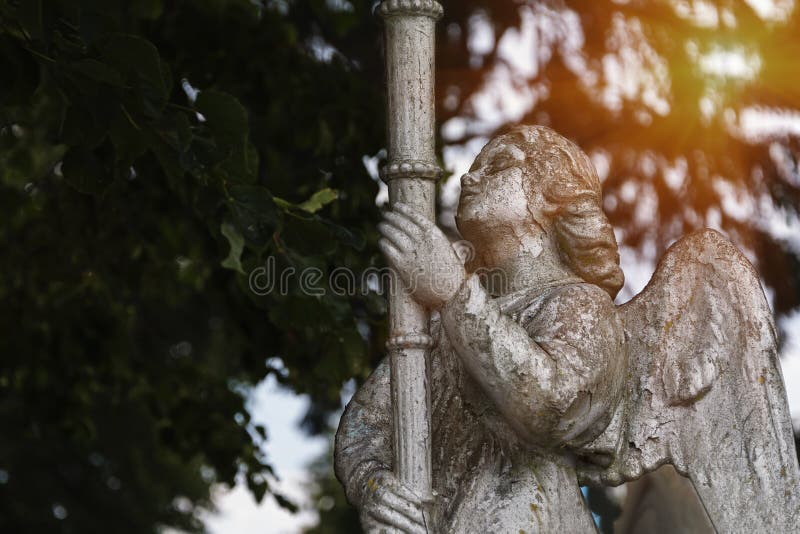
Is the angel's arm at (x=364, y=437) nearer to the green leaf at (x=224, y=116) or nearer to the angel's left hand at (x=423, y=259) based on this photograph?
the angel's left hand at (x=423, y=259)

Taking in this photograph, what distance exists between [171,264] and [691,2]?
315 centimetres

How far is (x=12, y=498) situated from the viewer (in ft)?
41.8

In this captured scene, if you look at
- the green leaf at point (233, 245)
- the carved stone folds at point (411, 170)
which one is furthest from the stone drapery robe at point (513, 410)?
the green leaf at point (233, 245)

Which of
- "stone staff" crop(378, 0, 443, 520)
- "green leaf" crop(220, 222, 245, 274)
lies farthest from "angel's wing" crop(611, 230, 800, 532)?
"green leaf" crop(220, 222, 245, 274)

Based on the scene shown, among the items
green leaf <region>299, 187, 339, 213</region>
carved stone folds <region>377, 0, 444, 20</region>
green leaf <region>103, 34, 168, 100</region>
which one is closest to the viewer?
carved stone folds <region>377, 0, 444, 20</region>

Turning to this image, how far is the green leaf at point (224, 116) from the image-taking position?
174 inches

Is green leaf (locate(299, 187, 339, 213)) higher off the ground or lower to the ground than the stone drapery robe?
higher

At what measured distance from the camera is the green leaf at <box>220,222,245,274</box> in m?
4.38

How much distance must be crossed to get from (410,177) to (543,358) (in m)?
0.56

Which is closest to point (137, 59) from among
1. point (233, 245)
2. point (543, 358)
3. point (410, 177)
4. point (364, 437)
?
point (233, 245)

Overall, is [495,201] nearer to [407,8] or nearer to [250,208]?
[407,8]

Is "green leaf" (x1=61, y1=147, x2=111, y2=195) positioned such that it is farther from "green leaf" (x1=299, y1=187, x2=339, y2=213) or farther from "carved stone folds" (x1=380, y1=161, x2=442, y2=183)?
"carved stone folds" (x1=380, y1=161, x2=442, y2=183)

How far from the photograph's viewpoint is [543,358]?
3.21 metres

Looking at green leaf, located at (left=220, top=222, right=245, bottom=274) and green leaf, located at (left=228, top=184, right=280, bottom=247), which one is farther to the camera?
green leaf, located at (left=228, top=184, right=280, bottom=247)
